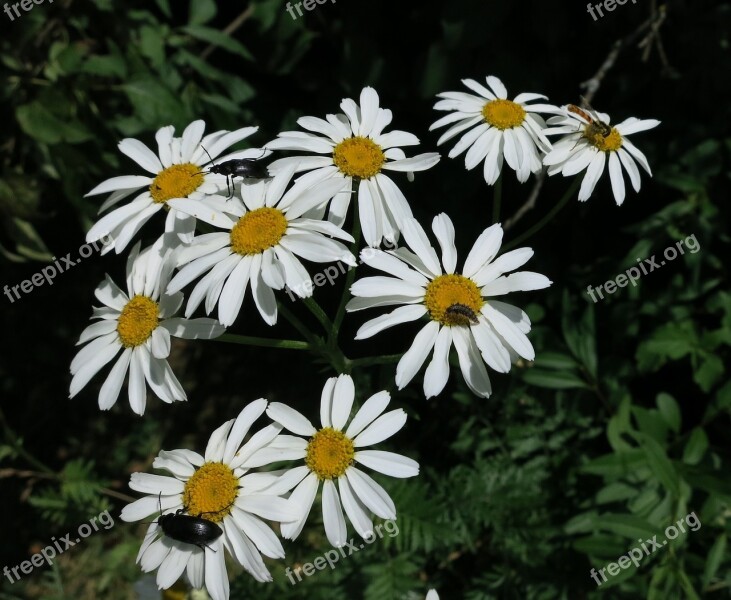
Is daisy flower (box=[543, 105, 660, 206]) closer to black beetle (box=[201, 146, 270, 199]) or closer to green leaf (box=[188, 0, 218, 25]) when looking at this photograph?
black beetle (box=[201, 146, 270, 199])

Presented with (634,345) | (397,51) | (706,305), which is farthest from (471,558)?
(397,51)

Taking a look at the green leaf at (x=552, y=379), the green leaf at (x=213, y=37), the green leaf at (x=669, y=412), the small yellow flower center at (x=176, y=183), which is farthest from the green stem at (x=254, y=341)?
the green leaf at (x=669, y=412)

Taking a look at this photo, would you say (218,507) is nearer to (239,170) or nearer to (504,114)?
(239,170)

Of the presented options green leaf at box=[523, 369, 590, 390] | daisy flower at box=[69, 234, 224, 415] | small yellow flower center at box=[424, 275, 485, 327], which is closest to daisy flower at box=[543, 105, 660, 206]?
small yellow flower center at box=[424, 275, 485, 327]

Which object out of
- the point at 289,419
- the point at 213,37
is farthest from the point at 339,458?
the point at 213,37

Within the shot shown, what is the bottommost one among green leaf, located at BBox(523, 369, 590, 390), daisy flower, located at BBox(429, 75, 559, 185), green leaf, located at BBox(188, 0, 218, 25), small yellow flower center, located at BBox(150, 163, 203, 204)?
green leaf, located at BBox(523, 369, 590, 390)

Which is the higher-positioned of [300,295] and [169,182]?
[169,182]

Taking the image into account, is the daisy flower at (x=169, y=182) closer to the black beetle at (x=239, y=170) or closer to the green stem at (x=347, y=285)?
the black beetle at (x=239, y=170)
